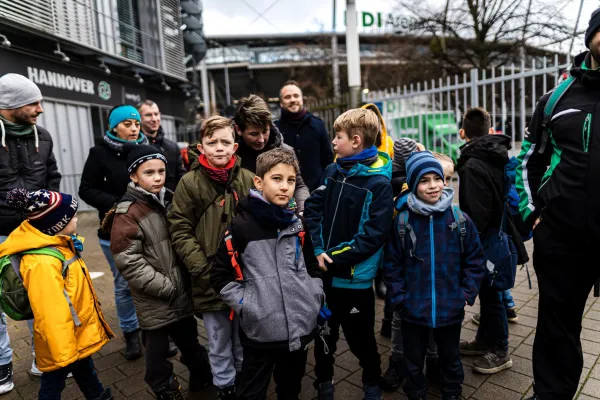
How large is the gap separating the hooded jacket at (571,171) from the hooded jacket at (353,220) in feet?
2.74

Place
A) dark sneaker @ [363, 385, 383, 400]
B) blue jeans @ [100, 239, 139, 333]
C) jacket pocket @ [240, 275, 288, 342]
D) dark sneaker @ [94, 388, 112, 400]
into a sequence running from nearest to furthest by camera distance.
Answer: jacket pocket @ [240, 275, 288, 342], dark sneaker @ [363, 385, 383, 400], dark sneaker @ [94, 388, 112, 400], blue jeans @ [100, 239, 139, 333]

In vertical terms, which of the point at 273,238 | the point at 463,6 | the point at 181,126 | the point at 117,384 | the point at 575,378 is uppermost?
the point at 463,6

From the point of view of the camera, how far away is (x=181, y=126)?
18484mm

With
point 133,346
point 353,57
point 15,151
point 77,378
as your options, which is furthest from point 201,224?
point 353,57

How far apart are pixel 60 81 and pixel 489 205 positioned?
10779 millimetres

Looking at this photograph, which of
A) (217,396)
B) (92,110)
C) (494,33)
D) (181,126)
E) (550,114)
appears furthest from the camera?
(181,126)

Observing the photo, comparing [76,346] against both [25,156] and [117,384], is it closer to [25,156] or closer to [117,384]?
[117,384]

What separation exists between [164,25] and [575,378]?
16.9 meters

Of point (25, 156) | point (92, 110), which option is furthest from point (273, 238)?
point (92, 110)

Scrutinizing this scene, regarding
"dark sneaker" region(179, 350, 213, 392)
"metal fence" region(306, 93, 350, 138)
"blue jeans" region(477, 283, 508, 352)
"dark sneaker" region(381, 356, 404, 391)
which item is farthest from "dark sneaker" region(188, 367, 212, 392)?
"metal fence" region(306, 93, 350, 138)

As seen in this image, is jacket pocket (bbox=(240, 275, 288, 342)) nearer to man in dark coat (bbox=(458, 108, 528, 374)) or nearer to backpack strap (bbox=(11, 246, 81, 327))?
backpack strap (bbox=(11, 246, 81, 327))

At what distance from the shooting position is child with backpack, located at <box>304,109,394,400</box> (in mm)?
2516

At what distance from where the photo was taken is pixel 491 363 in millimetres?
2967

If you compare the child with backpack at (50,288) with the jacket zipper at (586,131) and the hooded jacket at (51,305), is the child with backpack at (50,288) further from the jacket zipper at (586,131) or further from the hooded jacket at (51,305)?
the jacket zipper at (586,131)
